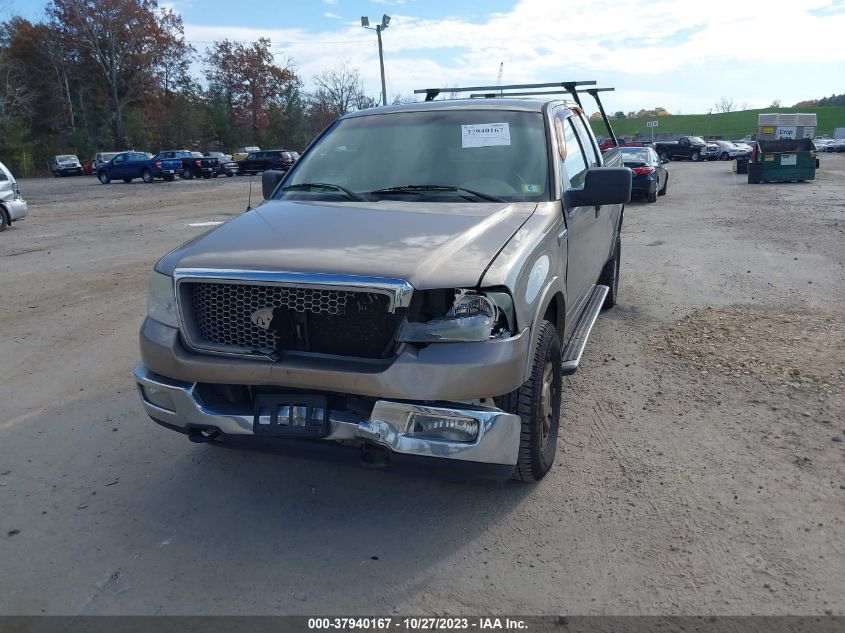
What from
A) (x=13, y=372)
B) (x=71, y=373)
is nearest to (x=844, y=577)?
(x=71, y=373)

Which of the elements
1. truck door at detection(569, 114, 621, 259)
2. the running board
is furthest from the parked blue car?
the running board

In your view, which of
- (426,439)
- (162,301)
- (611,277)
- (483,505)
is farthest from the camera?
(611,277)

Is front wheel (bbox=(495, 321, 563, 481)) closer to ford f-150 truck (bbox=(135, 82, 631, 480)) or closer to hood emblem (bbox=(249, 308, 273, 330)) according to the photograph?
ford f-150 truck (bbox=(135, 82, 631, 480))

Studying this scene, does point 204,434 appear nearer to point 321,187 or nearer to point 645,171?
point 321,187

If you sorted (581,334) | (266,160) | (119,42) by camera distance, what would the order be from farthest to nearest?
(119,42) → (266,160) → (581,334)

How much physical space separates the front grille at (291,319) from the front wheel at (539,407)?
0.66m

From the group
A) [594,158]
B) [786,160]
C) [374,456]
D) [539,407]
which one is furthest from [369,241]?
[786,160]

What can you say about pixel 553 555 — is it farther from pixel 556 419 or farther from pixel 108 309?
pixel 108 309

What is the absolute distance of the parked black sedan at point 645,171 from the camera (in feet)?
59.8

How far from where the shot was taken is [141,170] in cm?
3756

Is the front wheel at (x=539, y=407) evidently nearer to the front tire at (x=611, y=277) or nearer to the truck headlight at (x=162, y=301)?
the truck headlight at (x=162, y=301)

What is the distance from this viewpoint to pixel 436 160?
441 centimetres

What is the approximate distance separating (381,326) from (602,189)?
1.83m

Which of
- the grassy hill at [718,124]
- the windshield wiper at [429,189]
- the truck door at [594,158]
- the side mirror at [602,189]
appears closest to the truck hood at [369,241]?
the windshield wiper at [429,189]
